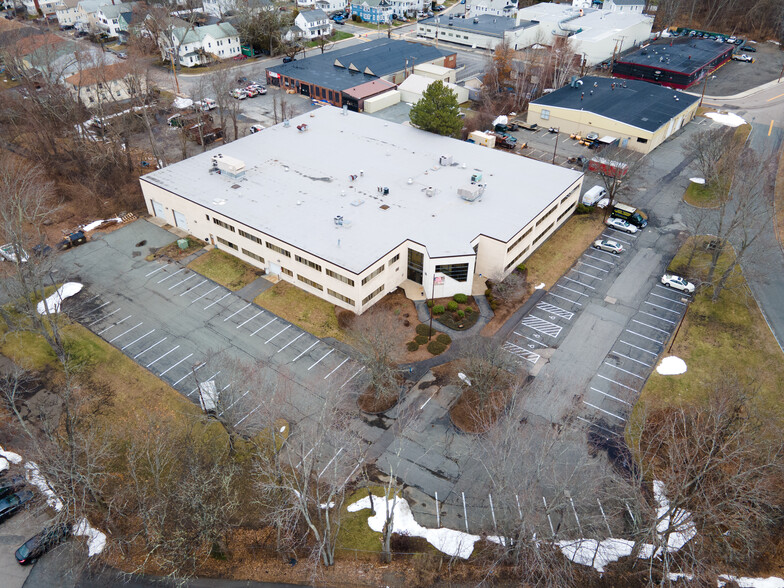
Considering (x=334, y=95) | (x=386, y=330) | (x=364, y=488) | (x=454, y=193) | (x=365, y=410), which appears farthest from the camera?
(x=334, y=95)

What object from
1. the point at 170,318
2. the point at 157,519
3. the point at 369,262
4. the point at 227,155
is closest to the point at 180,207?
the point at 227,155

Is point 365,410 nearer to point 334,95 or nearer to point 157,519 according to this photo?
point 157,519

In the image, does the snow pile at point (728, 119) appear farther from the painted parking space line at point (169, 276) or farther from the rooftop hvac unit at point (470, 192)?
the painted parking space line at point (169, 276)

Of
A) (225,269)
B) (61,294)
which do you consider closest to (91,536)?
(61,294)

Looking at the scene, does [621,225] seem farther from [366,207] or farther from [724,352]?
[366,207]

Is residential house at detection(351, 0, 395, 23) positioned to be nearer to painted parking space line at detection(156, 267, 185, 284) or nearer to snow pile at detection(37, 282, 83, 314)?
painted parking space line at detection(156, 267, 185, 284)
